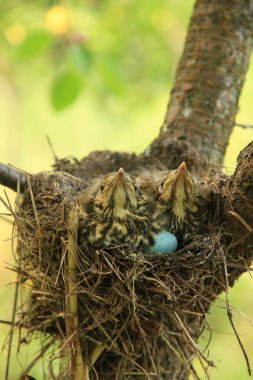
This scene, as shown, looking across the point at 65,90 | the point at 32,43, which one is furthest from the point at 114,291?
the point at 32,43

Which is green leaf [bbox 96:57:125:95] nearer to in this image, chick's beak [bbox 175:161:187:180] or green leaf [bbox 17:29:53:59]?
green leaf [bbox 17:29:53:59]

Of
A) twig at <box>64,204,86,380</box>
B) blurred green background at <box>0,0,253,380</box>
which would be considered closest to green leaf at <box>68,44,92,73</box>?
blurred green background at <box>0,0,253,380</box>

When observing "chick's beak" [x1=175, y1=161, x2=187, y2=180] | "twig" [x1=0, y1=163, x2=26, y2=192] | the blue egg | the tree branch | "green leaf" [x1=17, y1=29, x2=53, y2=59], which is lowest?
the blue egg

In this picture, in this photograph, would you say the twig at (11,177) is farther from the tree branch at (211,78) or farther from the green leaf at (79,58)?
the green leaf at (79,58)

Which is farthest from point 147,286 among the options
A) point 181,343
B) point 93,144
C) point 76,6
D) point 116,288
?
point 93,144

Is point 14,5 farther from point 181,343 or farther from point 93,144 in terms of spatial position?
point 181,343

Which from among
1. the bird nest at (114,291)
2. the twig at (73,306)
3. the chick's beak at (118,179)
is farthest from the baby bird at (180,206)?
the twig at (73,306)
